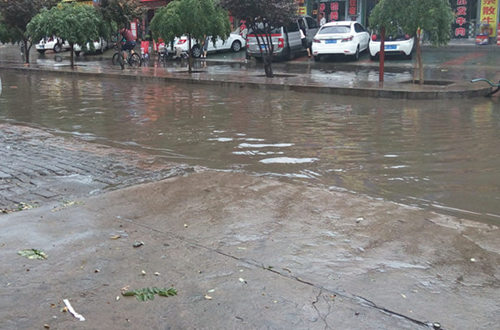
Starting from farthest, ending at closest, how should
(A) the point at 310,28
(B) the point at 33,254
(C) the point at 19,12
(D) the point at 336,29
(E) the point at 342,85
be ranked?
(A) the point at 310,28, (C) the point at 19,12, (D) the point at 336,29, (E) the point at 342,85, (B) the point at 33,254

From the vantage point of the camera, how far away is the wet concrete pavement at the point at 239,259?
3219 millimetres

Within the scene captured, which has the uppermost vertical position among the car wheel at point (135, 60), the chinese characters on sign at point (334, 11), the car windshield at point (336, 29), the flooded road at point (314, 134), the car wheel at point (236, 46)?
the chinese characters on sign at point (334, 11)

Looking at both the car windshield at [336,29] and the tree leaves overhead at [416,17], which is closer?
the tree leaves overhead at [416,17]

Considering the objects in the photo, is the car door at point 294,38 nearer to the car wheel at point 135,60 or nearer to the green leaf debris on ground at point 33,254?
the car wheel at point 135,60

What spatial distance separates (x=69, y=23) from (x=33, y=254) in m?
22.7

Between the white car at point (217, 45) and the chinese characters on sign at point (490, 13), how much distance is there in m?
13.0

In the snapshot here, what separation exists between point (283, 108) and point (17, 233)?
886 centimetres

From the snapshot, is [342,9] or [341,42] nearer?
[341,42]

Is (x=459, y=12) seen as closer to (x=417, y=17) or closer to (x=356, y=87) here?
(x=417, y=17)

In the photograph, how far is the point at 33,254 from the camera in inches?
161

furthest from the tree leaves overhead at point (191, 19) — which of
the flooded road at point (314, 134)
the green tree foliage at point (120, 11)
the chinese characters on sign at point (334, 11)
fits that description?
the chinese characters on sign at point (334, 11)

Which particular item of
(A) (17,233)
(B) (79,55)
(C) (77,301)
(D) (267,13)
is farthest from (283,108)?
(B) (79,55)

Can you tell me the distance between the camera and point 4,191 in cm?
586

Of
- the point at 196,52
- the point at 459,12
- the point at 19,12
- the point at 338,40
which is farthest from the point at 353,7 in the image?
the point at 19,12
